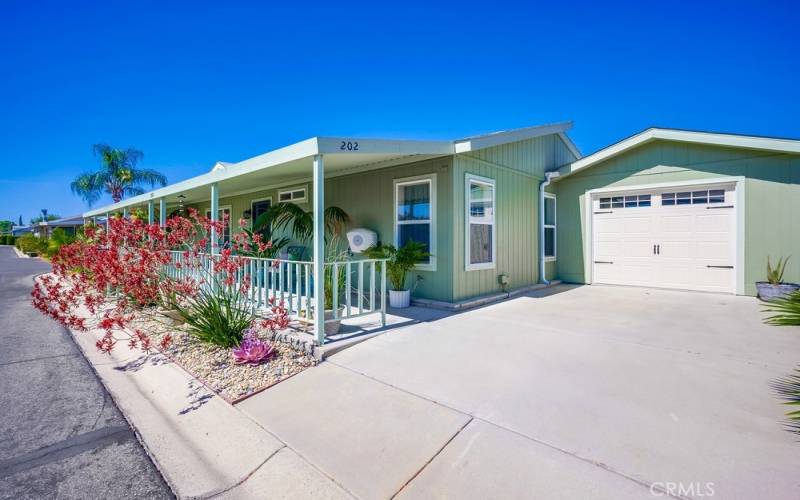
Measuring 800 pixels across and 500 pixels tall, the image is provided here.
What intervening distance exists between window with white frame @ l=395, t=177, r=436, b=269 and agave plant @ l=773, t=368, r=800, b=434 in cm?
410

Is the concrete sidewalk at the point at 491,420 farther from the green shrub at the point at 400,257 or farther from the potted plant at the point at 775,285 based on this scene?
the potted plant at the point at 775,285

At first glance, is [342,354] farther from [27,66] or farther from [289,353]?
[27,66]

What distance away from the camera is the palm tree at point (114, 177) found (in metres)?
20.6

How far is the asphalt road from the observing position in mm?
1934

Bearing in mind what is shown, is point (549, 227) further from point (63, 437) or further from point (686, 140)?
point (63, 437)

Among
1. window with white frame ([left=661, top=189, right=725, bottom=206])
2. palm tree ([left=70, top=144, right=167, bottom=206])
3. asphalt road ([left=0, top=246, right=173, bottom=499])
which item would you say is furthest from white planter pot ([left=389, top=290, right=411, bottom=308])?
palm tree ([left=70, top=144, right=167, bottom=206])

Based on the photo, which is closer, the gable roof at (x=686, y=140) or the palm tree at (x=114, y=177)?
the gable roof at (x=686, y=140)

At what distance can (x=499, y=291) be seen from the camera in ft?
22.3

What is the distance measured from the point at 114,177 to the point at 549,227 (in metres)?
24.8

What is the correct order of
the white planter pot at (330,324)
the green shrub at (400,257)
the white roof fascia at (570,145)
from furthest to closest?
the white roof fascia at (570,145)
the green shrub at (400,257)
the white planter pot at (330,324)

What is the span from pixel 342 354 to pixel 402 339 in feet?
2.50

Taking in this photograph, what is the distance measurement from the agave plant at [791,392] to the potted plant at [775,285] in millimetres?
4245

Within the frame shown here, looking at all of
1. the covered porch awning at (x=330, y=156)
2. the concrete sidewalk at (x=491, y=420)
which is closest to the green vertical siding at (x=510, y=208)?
the covered porch awning at (x=330, y=156)

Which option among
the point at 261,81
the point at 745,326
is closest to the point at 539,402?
the point at 745,326
